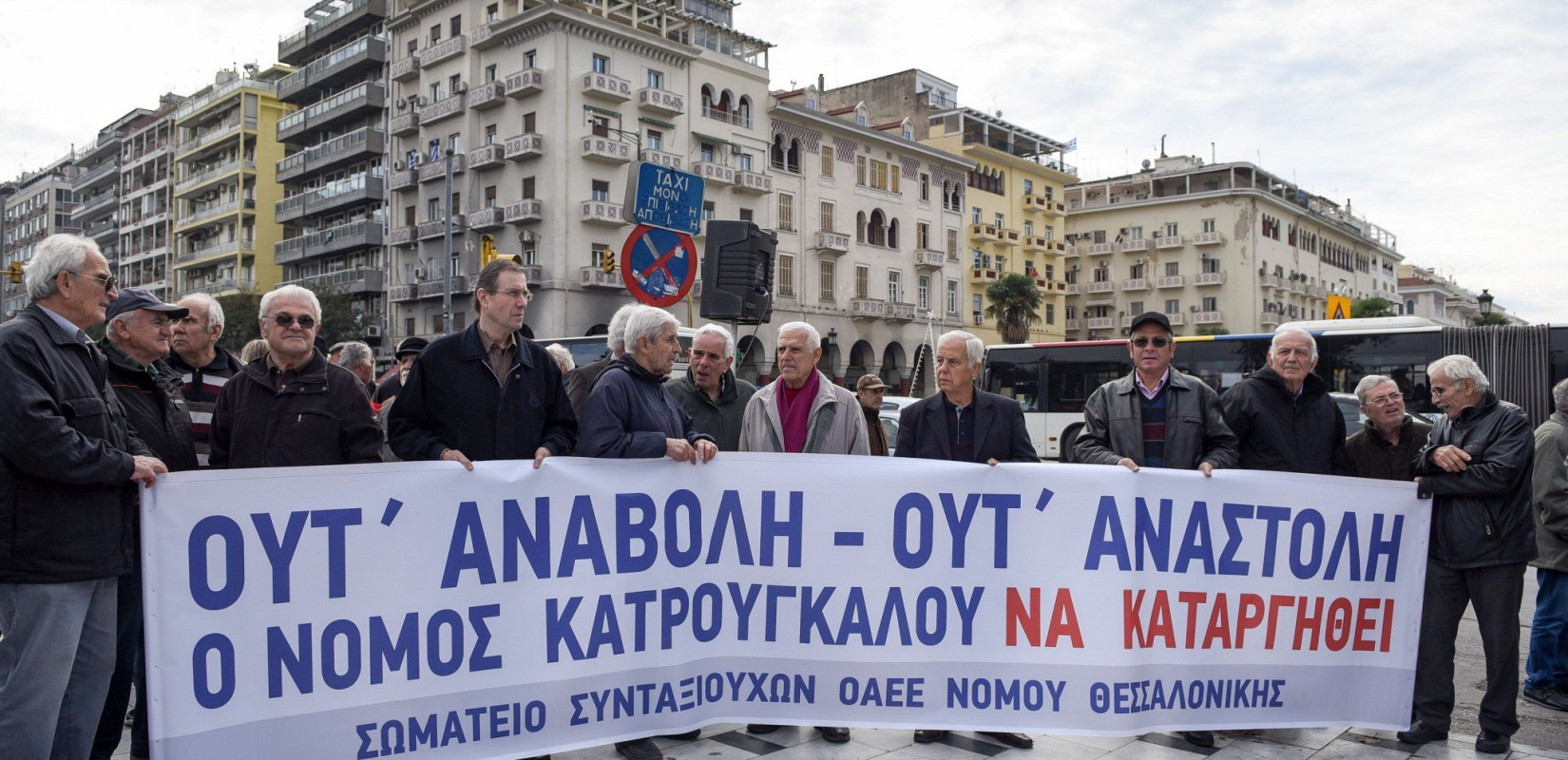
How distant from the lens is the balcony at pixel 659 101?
4316 cm

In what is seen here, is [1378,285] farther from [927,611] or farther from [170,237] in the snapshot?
[927,611]

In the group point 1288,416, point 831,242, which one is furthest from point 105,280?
point 831,242

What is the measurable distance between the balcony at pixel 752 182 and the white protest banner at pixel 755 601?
42.9 m

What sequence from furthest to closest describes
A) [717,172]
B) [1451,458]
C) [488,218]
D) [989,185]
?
[989,185] < [717,172] < [488,218] < [1451,458]

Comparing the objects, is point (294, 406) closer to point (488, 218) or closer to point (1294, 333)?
point (1294, 333)

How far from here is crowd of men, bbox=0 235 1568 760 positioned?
3270 millimetres

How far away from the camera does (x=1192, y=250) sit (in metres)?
78.4

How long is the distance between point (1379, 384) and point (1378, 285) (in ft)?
396

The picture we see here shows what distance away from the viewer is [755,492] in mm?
4387

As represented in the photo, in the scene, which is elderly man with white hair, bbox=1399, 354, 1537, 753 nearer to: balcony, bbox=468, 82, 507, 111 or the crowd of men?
the crowd of men

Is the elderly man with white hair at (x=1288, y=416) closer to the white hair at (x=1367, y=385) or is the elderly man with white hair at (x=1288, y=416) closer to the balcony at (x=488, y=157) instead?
the white hair at (x=1367, y=385)

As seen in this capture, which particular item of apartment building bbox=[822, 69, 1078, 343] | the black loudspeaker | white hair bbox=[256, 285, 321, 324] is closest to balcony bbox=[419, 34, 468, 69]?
apartment building bbox=[822, 69, 1078, 343]

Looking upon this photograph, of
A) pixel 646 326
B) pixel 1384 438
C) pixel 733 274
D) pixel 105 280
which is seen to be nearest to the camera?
pixel 105 280

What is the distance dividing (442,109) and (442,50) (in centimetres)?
265
